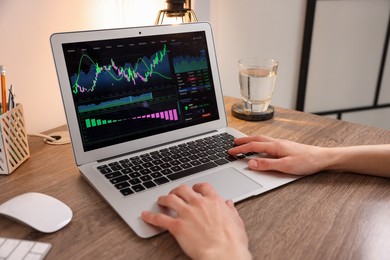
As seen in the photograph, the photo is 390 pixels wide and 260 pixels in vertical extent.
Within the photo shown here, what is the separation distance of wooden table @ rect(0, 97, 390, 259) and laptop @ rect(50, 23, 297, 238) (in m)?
0.03

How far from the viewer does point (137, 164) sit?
2.35 ft

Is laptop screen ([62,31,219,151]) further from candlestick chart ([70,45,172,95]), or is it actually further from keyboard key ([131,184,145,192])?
keyboard key ([131,184,145,192])

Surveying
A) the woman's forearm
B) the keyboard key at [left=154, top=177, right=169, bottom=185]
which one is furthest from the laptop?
the woman's forearm

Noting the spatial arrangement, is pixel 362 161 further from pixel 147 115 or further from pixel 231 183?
pixel 147 115

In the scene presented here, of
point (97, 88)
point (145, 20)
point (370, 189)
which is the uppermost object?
point (145, 20)

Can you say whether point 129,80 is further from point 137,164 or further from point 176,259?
point 176,259

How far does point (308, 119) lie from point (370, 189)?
0.41 metres

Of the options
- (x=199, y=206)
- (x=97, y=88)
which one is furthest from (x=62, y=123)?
(x=199, y=206)

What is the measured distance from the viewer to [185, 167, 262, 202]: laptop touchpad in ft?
2.08

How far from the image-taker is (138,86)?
79 centimetres

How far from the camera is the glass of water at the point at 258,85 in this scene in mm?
1047

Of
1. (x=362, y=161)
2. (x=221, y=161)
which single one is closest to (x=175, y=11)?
(x=221, y=161)

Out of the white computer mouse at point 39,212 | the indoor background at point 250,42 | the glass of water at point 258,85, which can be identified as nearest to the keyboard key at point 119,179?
the white computer mouse at point 39,212

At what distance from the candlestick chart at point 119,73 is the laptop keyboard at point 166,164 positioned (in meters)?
0.16
